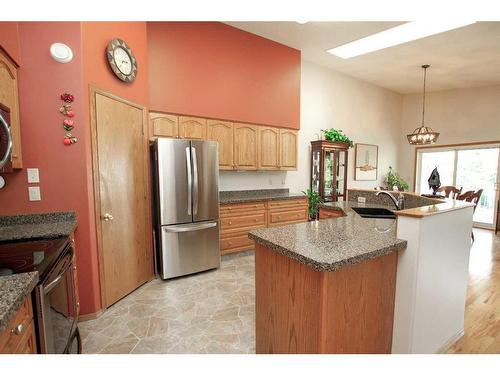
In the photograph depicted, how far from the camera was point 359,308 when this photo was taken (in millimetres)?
1337

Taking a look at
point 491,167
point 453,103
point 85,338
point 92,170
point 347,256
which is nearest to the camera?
point 347,256

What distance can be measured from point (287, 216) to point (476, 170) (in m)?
5.02

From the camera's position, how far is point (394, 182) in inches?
250

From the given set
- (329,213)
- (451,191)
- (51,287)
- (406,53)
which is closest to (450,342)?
(329,213)

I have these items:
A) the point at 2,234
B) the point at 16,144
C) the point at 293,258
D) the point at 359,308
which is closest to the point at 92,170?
the point at 16,144

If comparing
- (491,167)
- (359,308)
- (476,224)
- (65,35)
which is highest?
(65,35)

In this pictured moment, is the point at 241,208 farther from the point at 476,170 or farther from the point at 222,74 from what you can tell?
the point at 476,170

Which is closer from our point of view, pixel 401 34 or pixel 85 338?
pixel 85 338

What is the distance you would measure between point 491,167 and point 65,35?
776 cm

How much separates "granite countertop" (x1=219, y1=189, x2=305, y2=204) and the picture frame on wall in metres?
2.17

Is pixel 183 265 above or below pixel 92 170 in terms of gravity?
below

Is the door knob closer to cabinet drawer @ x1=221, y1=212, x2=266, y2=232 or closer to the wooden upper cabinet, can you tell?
the wooden upper cabinet

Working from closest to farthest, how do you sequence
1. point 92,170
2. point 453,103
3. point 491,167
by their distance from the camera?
point 92,170
point 491,167
point 453,103

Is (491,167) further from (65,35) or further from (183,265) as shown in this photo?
(65,35)
